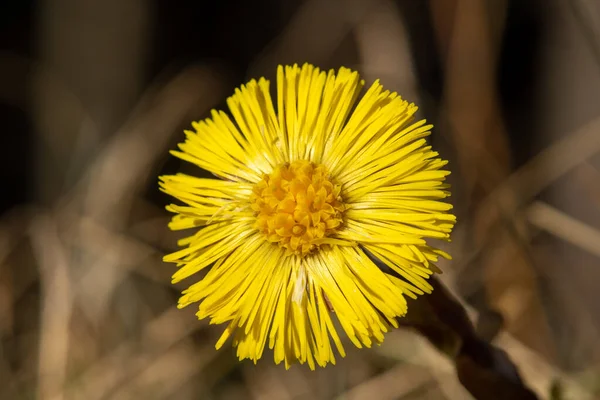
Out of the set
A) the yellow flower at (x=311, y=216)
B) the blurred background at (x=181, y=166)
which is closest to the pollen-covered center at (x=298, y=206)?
the yellow flower at (x=311, y=216)

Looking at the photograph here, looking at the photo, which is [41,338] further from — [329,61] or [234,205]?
[329,61]

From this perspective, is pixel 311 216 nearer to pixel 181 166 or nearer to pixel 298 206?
pixel 298 206

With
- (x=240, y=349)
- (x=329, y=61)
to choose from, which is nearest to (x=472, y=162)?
(x=329, y=61)

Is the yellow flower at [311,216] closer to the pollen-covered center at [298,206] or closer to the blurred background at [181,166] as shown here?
the pollen-covered center at [298,206]

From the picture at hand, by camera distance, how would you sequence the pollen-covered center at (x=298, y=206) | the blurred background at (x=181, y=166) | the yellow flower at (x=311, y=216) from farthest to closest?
the blurred background at (x=181, y=166)
the pollen-covered center at (x=298, y=206)
the yellow flower at (x=311, y=216)

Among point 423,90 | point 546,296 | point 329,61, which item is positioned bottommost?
point 546,296

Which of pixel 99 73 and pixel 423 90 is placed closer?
pixel 423 90

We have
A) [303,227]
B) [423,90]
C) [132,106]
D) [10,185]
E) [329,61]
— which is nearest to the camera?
[303,227]
